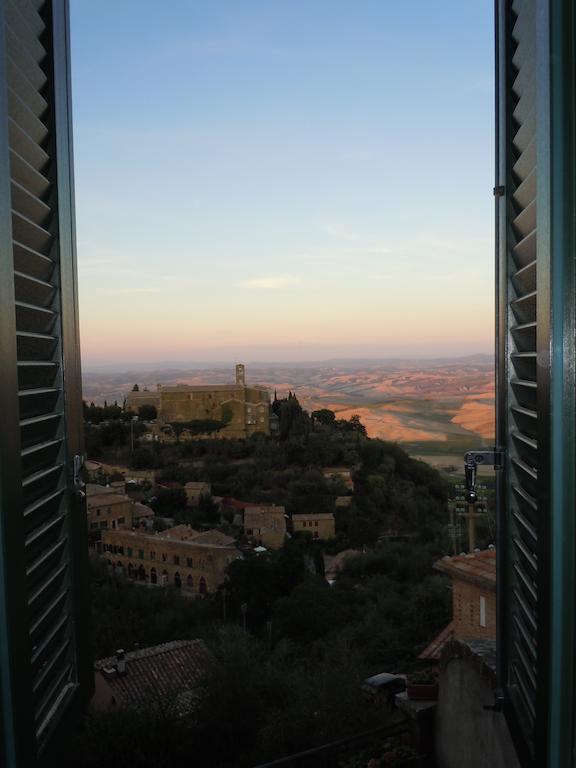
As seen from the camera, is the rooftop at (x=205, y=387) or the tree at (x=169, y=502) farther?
the rooftop at (x=205, y=387)

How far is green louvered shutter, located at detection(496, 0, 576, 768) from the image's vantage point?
525mm

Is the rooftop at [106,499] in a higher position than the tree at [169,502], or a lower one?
higher

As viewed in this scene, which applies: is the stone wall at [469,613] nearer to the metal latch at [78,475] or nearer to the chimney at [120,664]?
the chimney at [120,664]

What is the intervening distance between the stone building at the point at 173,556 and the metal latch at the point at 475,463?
695 centimetres

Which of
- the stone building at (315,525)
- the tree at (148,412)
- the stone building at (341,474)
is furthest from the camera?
the tree at (148,412)

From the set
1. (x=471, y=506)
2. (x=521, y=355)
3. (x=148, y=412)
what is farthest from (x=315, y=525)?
(x=521, y=355)

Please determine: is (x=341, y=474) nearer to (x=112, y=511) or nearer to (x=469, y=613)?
(x=112, y=511)

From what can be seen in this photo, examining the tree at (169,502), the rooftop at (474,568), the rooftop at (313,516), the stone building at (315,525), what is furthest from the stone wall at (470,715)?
the tree at (169,502)

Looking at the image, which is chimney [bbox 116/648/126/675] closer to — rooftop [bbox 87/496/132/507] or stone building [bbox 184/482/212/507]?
rooftop [bbox 87/496/132/507]

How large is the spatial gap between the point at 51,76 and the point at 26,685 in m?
0.71

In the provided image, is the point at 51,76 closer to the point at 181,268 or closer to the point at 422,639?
the point at 422,639

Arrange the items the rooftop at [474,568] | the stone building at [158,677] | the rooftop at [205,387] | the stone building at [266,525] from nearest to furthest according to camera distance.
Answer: the rooftop at [474,568] < the stone building at [158,677] < the stone building at [266,525] < the rooftop at [205,387]

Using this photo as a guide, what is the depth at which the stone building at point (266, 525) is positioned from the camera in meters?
9.42

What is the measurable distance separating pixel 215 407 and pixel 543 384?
42.0 ft
